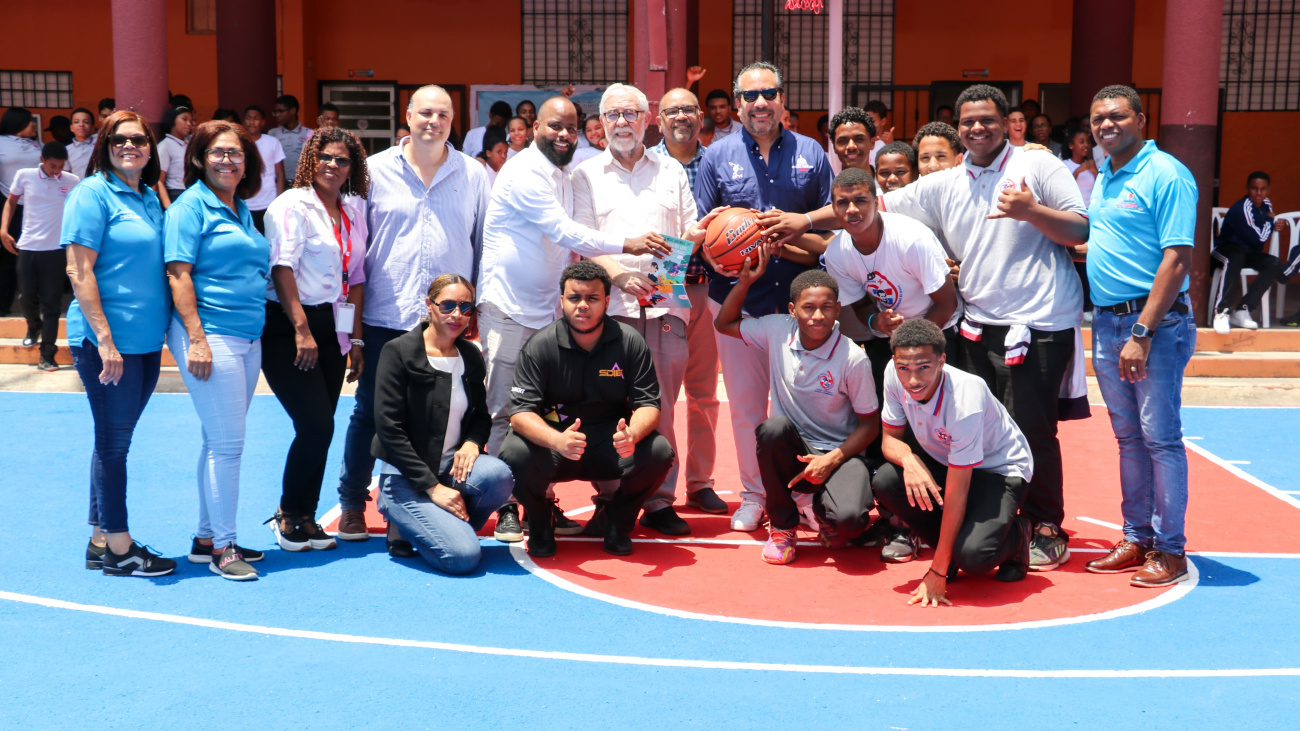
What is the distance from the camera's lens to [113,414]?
17.3 ft

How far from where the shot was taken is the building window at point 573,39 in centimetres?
1758

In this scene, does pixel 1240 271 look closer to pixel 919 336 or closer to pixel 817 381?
pixel 817 381

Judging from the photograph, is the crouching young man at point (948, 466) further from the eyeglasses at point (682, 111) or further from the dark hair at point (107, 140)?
the dark hair at point (107, 140)

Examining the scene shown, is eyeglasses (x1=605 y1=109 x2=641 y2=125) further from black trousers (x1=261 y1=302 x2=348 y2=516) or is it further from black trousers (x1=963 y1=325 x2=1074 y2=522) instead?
black trousers (x1=963 y1=325 x2=1074 y2=522)

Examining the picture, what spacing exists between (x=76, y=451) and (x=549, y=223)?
14.0ft

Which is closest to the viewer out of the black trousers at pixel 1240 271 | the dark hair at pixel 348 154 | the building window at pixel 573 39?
the dark hair at pixel 348 154

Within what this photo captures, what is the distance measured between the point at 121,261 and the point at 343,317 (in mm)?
1056

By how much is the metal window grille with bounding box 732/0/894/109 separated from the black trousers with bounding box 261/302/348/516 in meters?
12.6

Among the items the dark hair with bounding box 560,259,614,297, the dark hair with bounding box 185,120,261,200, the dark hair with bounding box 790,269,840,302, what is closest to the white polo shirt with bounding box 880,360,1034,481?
the dark hair with bounding box 790,269,840,302

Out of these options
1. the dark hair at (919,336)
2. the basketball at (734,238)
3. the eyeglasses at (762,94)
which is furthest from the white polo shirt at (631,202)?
the dark hair at (919,336)

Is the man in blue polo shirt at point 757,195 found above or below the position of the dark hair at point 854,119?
below

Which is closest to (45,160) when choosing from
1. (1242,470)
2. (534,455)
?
(534,455)

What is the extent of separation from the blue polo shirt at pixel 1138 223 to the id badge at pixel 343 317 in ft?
11.8

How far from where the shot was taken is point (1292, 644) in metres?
4.74
